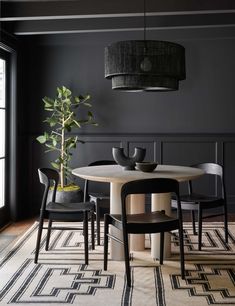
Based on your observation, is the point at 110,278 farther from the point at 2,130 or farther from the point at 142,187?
the point at 2,130

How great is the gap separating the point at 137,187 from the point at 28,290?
1.05 m

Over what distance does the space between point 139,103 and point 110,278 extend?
3.05 metres

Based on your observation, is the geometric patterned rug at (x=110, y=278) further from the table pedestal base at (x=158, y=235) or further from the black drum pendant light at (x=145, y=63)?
the black drum pendant light at (x=145, y=63)

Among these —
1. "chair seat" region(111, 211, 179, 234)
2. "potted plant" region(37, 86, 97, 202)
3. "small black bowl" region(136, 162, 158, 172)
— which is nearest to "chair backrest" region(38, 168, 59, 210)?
"chair seat" region(111, 211, 179, 234)

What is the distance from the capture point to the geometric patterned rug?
3.04 meters

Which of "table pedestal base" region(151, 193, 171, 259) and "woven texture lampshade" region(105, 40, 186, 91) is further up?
"woven texture lampshade" region(105, 40, 186, 91)

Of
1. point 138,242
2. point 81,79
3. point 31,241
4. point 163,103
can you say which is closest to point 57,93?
point 81,79

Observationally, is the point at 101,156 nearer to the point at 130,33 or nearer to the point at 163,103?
the point at 163,103

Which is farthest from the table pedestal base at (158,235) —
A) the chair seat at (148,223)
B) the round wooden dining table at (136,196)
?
the chair seat at (148,223)

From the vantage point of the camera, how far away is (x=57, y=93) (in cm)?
592

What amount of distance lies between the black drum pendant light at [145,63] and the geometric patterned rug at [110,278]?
1.48m

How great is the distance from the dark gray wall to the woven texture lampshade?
94.6 inches

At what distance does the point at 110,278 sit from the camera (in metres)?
3.46

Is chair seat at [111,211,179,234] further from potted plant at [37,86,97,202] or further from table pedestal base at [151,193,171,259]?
potted plant at [37,86,97,202]
